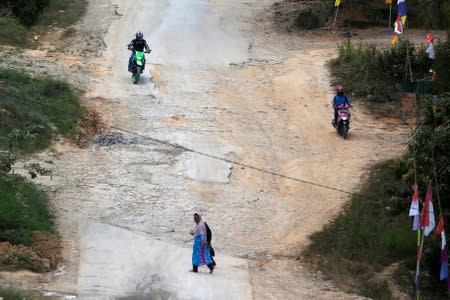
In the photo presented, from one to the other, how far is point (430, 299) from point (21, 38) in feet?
63.1

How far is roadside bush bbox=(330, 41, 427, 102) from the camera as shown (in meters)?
27.8

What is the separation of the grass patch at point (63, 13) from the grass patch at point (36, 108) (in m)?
7.68

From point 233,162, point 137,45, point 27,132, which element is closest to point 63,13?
point 137,45

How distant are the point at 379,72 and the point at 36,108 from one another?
10.7 meters

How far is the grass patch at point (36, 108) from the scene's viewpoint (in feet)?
75.0

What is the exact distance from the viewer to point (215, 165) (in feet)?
76.4

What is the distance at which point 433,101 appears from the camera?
731 inches

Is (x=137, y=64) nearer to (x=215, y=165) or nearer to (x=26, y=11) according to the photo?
(x=215, y=165)

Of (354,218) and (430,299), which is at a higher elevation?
(354,218)

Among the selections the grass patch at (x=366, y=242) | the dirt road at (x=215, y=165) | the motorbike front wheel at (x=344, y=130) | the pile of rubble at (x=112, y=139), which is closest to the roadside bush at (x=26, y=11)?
the dirt road at (x=215, y=165)

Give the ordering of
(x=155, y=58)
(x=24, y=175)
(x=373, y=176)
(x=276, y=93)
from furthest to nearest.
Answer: (x=155, y=58), (x=276, y=93), (x=373, y=176), (x=24, y=175)

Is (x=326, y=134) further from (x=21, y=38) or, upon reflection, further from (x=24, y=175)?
(x=21, y=38)

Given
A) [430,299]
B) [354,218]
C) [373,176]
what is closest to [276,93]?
[373,176]

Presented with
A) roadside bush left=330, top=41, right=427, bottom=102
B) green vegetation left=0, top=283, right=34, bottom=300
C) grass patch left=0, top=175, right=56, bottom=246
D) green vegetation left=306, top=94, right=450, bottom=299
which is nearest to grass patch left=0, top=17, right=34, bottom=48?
roadside bush left=330, top=41, right=427, bottom=102
